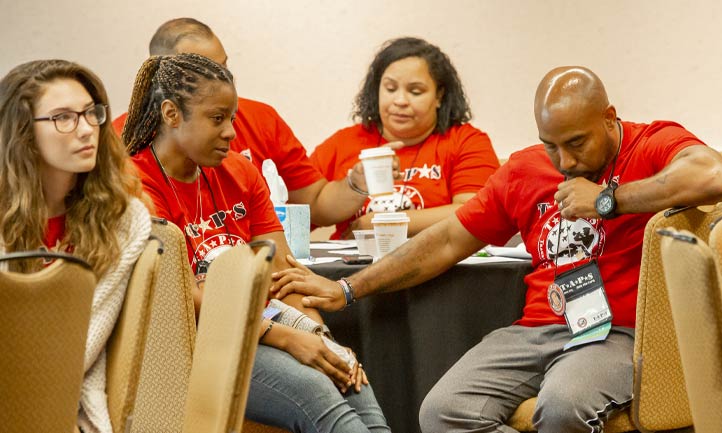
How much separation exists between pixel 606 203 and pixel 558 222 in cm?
21

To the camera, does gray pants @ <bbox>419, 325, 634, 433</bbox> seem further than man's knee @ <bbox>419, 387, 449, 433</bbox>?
No

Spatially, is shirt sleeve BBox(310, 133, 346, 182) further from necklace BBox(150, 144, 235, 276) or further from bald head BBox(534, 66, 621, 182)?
bald head BBox(534, 66, 621, 182)

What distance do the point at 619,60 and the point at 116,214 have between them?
3.65 m

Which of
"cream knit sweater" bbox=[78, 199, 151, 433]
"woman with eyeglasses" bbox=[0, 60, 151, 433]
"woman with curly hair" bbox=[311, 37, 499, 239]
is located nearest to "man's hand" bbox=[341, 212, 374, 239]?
"woman with curly hair" bbox=[311, 37, 499, 239]

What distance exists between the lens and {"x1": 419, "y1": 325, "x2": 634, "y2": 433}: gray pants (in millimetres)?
2145

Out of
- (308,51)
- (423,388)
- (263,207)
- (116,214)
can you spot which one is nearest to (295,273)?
(263,207)

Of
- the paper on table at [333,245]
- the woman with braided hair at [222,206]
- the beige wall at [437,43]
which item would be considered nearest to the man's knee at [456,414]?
the woman with braided hair at [222,206]

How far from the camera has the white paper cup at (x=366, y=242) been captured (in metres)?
2.94

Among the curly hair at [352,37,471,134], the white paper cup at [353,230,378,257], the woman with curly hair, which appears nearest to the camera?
the white paper cup at [353,230,378,257]

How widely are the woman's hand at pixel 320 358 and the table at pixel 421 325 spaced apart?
40cm

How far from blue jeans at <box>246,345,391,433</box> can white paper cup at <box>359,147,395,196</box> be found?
915mm

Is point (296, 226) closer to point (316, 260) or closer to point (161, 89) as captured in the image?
point (316, 260)

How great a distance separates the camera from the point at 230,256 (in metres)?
1.61

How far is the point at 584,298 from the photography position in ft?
7.72
